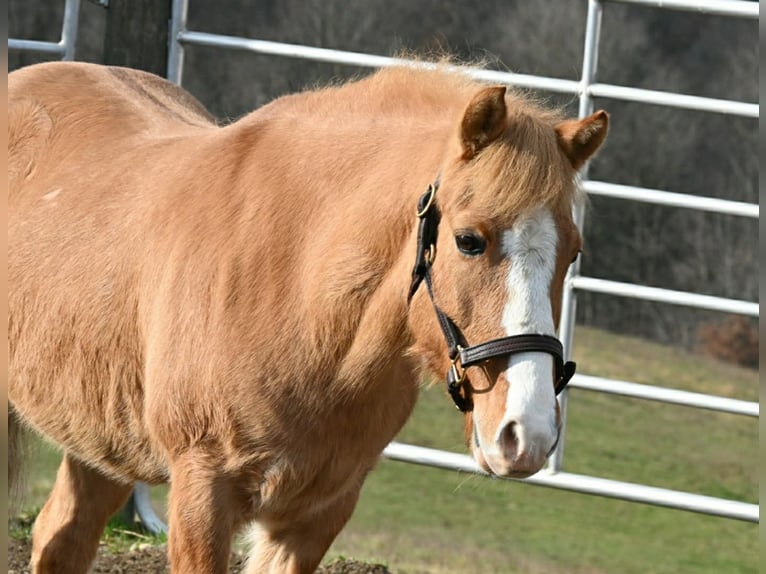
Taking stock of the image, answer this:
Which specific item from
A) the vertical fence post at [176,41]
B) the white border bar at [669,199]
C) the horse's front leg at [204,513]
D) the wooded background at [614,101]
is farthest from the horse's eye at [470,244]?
the wooded background at [614,101]

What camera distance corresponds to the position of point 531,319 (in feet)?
7.65

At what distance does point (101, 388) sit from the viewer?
127 inches

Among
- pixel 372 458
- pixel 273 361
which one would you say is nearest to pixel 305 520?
pixel 372 458

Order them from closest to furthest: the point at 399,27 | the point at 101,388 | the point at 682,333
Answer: the point at 101,388 < the point at 682,333 < the point at 399,27

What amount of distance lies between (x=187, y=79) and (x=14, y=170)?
1350 centimetres

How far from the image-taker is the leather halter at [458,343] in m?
2.33

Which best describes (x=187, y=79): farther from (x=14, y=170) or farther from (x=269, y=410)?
(x=269, y=410)

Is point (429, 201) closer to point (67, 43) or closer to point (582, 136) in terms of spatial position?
point (582, 136)

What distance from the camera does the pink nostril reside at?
230cm

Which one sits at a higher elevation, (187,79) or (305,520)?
(305,520)

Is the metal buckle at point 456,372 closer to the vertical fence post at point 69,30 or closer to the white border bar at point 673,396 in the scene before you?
the white border bar at point 673,396

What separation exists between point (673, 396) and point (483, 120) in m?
2.10

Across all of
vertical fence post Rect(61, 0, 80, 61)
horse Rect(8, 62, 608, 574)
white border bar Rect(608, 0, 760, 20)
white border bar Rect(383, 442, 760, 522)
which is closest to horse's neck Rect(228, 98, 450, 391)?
horse Rect(8, 62, 608, 574)

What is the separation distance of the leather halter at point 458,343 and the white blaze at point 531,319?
18mm
